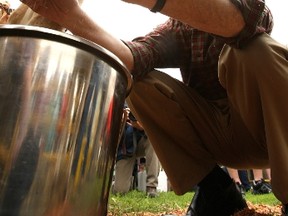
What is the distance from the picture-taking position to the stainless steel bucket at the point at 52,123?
0.58m

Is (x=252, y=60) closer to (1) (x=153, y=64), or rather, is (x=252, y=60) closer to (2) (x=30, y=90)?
(1) (x=153, y=64)

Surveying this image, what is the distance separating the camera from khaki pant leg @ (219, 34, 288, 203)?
933mm

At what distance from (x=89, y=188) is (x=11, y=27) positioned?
1.08 ft

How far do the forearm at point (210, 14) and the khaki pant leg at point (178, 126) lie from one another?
1.26ft

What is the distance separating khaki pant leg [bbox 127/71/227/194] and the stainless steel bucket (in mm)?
608

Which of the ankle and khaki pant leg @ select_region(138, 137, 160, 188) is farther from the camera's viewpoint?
khaki pant leg @ select_region(138, 137, 160, 188)

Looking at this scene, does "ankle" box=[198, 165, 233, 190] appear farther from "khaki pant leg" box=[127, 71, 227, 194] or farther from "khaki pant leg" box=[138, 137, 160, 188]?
"khaki pant leg" box=[138, 137, 160, 188]

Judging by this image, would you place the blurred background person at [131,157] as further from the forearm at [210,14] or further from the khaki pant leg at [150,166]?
the forearm at [210,14]

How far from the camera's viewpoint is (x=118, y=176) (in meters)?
4.21

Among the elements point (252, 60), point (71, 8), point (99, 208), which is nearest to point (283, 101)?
point (252, 60)

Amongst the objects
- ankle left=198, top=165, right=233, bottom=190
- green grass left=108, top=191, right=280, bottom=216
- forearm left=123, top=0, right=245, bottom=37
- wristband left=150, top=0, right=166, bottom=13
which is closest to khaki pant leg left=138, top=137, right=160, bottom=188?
green grass left=108, top=191, right=280, bottom=216

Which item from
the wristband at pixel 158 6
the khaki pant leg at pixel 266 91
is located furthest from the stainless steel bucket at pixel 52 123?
the khaki pant leg at pixel 266 91

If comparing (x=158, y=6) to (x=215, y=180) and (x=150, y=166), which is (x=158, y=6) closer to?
(x=215, y=180)

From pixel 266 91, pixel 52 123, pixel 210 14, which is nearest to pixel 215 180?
pixel 266 91
